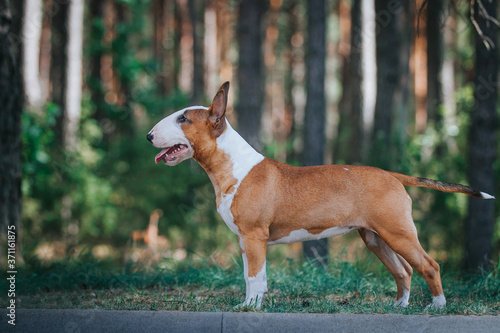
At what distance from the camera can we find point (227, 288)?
20.6ft

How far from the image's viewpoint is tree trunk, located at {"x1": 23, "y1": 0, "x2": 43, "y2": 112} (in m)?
9.80

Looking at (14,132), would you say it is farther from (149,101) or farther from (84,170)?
(149,101)

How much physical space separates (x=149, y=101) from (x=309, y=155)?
914 cm

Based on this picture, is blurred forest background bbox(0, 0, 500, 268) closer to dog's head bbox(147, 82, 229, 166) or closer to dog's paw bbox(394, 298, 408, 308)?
dog's paw bbox(394, 298, 408, 308)

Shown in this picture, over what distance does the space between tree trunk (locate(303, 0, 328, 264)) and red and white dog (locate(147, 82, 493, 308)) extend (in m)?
3.91

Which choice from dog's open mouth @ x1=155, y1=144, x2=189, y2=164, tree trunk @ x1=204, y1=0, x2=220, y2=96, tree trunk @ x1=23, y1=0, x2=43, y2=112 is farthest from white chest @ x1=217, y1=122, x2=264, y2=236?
tree trunk @ x1=204, y1=0, x2=220, y2=96

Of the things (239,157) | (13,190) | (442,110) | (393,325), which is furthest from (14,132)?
(442,110)

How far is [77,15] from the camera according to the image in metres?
12.6

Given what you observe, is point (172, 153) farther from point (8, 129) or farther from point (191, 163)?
point (191, 163)

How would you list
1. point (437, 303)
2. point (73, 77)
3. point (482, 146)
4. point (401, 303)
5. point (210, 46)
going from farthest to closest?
point (210, 46) < point (73, 77) < point (482, 146) < point (401, 303) < point (437, 303)

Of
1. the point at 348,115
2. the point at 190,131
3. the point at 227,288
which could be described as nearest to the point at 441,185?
the point at 190,131

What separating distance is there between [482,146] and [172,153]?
201 inches

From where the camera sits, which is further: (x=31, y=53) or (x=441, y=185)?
(x=31, y=53)

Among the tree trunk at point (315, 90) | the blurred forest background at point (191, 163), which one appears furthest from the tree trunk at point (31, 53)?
the tree trunk at point (315, 90)
